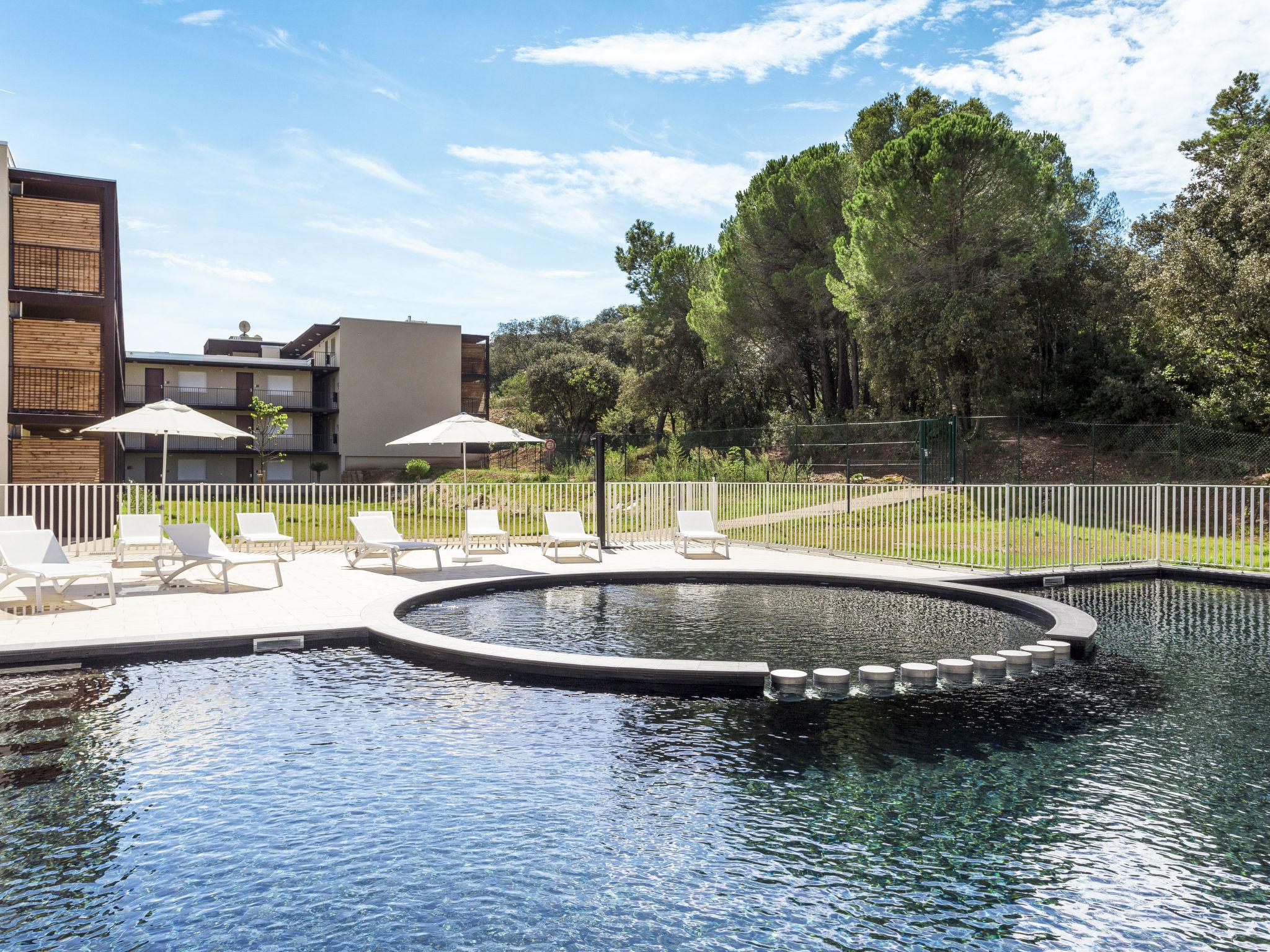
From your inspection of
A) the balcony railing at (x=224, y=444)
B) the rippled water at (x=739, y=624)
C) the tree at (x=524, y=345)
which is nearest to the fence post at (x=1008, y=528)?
the rippled water at (x=739, y=624)

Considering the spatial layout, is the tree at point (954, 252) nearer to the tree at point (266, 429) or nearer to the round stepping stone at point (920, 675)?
the round stepping stone at point (920, 675)

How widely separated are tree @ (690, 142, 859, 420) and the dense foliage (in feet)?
0.24

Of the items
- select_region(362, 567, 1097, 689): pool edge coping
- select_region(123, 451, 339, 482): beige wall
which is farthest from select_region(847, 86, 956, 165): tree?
select_region(123, 451, 339, 482): beige wall

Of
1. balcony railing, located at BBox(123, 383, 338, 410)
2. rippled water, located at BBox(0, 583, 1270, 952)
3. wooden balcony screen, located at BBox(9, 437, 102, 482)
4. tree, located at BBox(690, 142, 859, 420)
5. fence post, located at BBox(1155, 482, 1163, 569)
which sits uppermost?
tree, located at BBox(690, 142, 859, 420)

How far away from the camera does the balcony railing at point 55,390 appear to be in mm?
18906

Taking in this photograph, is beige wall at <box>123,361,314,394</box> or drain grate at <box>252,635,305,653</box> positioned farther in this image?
beige wall at <box>123,361,314,394</box>

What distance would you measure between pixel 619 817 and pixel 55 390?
A: 20334 millimetres

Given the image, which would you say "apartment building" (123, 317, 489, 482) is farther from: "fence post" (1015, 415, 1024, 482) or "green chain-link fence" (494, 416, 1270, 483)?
"fence post" (1015, 415, 1024, 482)

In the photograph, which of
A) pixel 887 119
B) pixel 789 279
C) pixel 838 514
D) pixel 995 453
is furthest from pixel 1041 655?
pixel 887 119

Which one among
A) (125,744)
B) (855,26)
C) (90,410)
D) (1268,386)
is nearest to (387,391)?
(90,410)

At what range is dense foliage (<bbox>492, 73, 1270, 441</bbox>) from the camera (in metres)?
21.9

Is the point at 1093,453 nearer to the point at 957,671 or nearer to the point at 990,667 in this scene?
the point at 990,667

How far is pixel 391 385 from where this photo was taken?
3922cm

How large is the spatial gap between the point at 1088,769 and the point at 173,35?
Result: 16.3 meters
